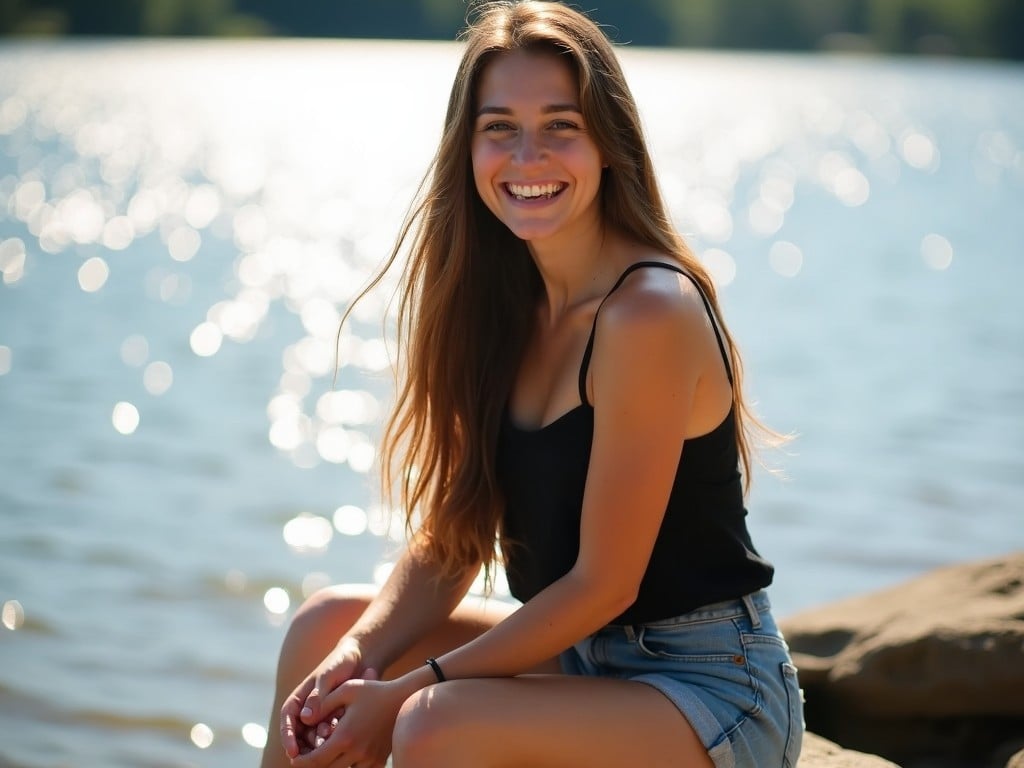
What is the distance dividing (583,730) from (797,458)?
5.25 m

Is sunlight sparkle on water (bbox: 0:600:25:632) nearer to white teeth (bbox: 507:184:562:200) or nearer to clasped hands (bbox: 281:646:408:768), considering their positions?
clasped hands (bbox: 281:646:408:768)

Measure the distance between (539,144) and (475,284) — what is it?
1.39 feet

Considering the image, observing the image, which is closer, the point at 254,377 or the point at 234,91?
the point at 254,377

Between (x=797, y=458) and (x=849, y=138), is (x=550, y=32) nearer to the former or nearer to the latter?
(x=797, y=458)

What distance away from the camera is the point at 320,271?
14094 millimetres

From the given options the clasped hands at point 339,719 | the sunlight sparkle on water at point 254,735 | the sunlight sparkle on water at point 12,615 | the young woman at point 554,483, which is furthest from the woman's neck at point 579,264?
the sunlight sparkle on water at point 12,615

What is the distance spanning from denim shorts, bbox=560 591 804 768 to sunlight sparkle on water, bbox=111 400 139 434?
18.3 ft

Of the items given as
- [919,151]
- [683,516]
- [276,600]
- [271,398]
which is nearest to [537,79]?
[683,516]

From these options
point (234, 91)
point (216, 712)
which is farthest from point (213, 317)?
point (234, 91)

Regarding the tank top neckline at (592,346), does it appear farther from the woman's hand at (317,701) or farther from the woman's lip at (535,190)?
the woman's hand at (317,701)

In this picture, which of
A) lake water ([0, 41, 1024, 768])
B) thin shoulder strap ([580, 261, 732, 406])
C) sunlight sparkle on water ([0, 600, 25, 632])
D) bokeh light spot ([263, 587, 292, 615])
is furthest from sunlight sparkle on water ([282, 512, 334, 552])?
thin shoulder strap ([580, 261, 732, 406])

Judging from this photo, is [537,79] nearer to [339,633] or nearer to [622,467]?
[622,467]

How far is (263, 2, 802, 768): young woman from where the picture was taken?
2.53 meters

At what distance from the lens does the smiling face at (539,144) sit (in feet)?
9.18
